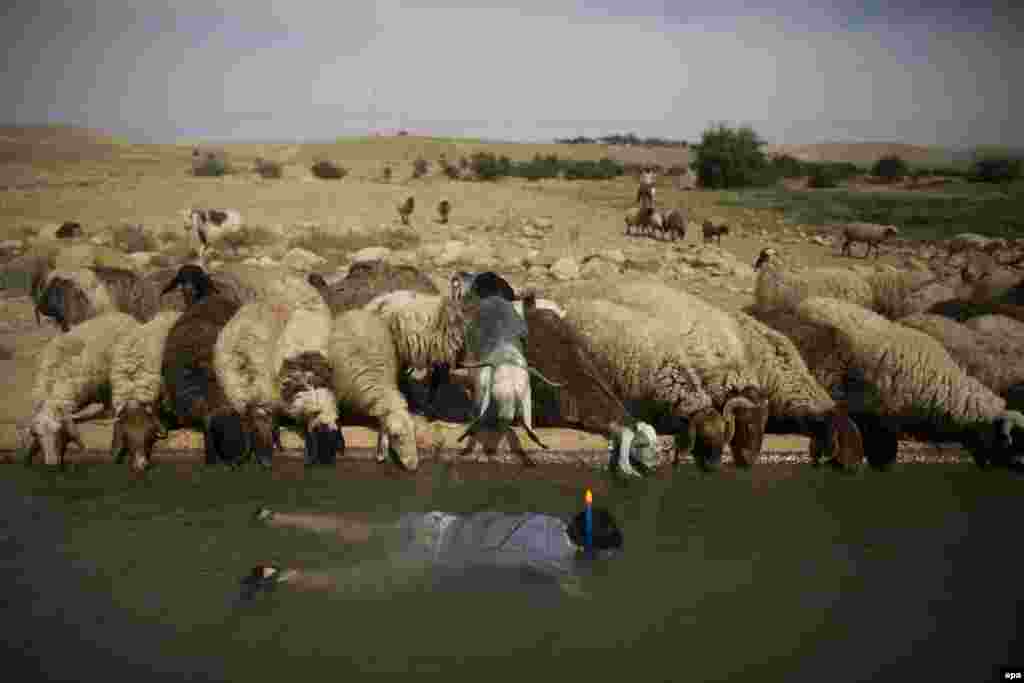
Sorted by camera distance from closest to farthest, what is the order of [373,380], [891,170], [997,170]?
[373,380] < [997,170] < [891,170]

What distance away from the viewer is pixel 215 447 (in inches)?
279

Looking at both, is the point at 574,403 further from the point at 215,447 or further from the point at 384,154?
the point at 384,154

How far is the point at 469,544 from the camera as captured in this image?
6.07 meters

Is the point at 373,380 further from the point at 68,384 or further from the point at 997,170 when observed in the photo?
the point at 997,170

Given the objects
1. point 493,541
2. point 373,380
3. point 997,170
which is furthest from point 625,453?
point 997,170

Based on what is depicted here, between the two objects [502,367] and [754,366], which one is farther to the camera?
[754,366]

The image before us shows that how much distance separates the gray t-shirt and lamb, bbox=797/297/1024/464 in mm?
4176

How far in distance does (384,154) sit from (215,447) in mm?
43886

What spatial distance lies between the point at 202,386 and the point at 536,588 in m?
4.45

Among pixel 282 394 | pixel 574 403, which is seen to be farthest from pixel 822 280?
pixel 282 394

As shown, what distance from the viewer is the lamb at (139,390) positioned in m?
7.13

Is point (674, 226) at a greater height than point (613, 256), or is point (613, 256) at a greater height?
point (674, 226)

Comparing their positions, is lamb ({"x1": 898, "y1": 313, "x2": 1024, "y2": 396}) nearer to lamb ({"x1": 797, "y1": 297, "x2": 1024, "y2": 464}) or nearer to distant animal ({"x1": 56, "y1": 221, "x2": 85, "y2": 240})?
lamb ({"x1": 797, "y1": 297, "x2": 1024, "y2": 464})

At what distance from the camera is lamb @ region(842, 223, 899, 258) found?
59.0 ft
